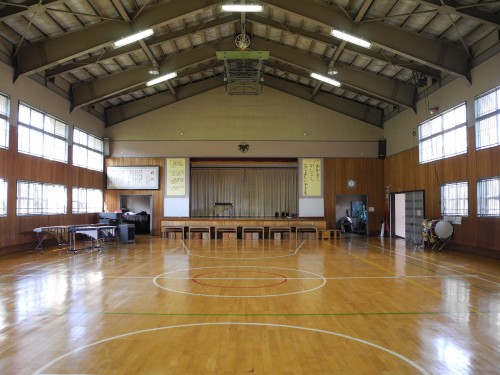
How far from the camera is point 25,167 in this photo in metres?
11.8

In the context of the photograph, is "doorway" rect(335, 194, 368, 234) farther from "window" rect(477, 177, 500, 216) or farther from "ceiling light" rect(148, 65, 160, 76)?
"ceiling light" rect(148, 65, 160, 76)

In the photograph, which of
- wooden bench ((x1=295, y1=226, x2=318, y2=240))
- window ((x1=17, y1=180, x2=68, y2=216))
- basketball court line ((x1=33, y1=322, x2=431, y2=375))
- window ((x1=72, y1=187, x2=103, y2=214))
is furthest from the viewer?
wooden bench ((x1=295, y1=226, x2=318, y2=240))

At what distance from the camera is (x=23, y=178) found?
11.6 meters

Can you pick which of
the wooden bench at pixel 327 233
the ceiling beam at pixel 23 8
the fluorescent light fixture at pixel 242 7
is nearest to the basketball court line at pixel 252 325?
the fluorescent light fixture at pixel 242 7

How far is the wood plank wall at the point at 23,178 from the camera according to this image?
10.8 meters

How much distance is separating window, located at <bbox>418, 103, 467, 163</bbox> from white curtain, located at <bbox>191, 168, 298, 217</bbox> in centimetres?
759

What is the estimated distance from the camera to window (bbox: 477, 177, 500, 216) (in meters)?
9.99

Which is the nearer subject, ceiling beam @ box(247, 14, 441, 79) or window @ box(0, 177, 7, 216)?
window @ box(0, 177, 7, 216)

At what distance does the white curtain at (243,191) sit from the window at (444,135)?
7.59 meters

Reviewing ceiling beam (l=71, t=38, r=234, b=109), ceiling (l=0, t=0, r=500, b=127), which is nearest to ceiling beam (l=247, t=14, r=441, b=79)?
ceiling (l=0, t=0, r=500, b=127)

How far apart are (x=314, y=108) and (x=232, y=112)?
12.2ft

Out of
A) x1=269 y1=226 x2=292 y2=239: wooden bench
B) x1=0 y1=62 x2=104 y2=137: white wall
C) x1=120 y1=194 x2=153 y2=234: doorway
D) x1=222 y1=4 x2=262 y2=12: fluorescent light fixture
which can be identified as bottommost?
x1=269 y1=226 x2=292 y2=239: wooden bench

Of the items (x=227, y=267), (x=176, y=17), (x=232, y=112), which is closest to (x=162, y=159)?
(x=232, y=112)

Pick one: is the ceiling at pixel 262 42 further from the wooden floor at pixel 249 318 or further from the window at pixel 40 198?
the wooden floor at pixel 249 318
